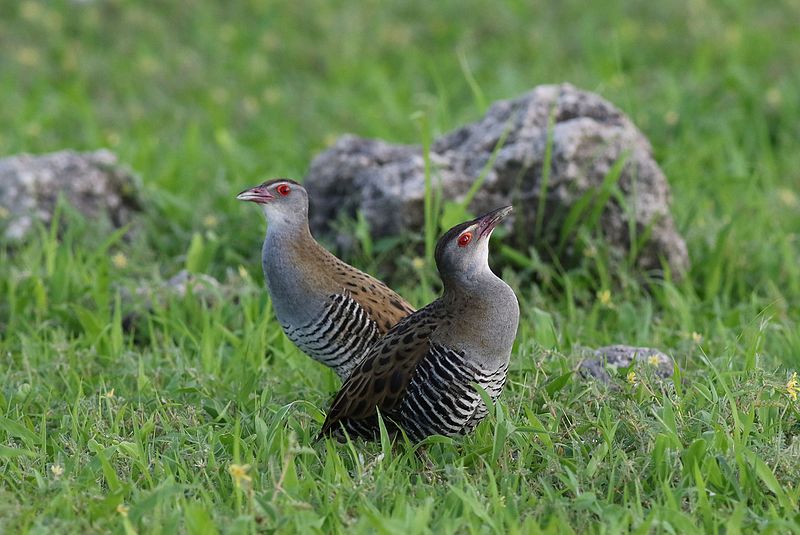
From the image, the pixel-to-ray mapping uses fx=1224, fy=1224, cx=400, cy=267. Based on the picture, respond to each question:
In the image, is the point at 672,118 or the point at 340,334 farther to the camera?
the point at 672,118

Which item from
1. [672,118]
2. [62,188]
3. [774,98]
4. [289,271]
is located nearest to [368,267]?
[289,271]

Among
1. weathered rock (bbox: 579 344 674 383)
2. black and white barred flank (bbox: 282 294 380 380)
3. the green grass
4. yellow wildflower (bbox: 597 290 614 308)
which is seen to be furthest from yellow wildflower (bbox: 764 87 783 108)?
black and white barred flank (bbox: 282 294 380 380)

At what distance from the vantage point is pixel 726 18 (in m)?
11.0

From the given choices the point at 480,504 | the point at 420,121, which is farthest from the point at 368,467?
the point at 420,121

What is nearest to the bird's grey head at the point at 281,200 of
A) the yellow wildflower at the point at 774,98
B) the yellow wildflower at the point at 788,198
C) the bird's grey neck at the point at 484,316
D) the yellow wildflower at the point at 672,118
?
the bird's grey neck at the point at 484,316

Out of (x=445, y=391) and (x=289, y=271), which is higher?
(x=289, y=271)

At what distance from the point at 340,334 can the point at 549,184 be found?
2098 mm

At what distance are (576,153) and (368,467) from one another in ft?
9.56

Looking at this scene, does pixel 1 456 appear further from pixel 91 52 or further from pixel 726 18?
pixel 726 18

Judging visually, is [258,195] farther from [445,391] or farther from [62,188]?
[62,188]

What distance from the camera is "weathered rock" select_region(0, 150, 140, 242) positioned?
7.25 m

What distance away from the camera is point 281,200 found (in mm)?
5422

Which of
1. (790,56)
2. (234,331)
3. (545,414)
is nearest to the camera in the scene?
(545,414)

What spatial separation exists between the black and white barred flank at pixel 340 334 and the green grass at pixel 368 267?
0.23m
